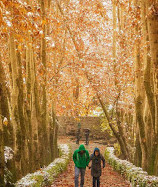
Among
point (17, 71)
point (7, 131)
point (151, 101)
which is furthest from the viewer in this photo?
point (151, 101)

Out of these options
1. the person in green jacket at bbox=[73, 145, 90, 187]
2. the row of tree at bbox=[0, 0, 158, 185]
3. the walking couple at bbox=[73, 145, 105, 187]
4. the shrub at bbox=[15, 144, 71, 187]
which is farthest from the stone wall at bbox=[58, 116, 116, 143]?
the person in green jacket at bbox=[73, 145, 90, 187]

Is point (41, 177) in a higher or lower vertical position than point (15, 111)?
lower

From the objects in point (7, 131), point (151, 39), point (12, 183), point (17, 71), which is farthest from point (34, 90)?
point (151, 39)

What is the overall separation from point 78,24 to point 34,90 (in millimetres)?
6400

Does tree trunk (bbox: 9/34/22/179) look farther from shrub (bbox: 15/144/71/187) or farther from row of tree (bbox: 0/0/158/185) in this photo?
shrub (bbox: 15/144/71/187)

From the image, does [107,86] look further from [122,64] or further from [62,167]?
[62,167]

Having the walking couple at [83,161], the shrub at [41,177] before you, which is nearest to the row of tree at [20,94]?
the shrub at [41,177]

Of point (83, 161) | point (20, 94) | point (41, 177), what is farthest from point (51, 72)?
point (83, 161)

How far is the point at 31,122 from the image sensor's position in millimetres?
12258

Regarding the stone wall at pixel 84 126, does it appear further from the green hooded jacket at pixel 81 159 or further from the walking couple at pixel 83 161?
the green hooded jacket at pixel 81 159

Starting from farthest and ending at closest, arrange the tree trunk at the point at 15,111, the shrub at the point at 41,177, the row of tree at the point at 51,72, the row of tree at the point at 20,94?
the tree trunk at the point at 15,111
the shrub at the point at 41,177
the row of tree at the point at 51,72
the row of tree at the point at 20,94

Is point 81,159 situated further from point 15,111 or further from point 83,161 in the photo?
point 15,111

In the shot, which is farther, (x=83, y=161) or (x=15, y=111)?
(x=83, y=161)

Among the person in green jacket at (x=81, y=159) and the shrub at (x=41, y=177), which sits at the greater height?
the person in green jacket at (x=81, y=159)
